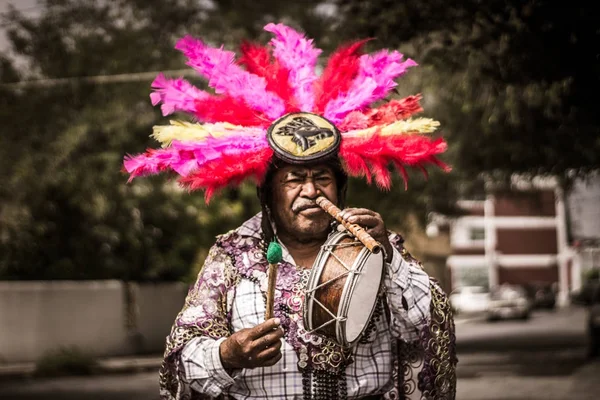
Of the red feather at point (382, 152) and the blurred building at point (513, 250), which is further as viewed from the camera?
the blurred building at point (513, 250)

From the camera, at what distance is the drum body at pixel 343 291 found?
3104 mm

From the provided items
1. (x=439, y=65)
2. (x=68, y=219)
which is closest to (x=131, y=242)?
(x=68, y=219)

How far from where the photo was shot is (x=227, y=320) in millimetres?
3465

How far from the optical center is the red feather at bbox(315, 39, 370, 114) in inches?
149

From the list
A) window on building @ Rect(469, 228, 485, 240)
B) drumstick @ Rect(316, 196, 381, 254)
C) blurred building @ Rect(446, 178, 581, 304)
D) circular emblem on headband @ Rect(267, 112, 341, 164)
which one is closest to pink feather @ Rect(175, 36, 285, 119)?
circular emblem on headband @ Rect(267, 112, 341, 164)

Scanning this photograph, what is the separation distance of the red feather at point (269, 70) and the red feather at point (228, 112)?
5.5 inches

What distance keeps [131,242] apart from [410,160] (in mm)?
17814

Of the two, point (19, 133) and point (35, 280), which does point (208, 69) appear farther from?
point (35, 280)

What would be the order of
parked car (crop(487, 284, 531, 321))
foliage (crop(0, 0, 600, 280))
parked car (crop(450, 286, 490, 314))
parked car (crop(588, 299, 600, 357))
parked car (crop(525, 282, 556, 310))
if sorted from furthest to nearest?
1. parked car (crop(525, 282, 556, 310))
2. parked car (crop(450, 286, 490, 314))
3. parked car (crop(487, 284, 531, 321))
4. parked car (crop(588, 299, 600, 357))
5. foliage (crop(0, 0, 600, 280))

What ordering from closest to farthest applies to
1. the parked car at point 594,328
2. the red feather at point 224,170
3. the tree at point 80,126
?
the red feather at point 224,170 → the parked car at point 594,328 → the tree at point 80,126

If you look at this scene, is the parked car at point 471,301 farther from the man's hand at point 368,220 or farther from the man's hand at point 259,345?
the man's hand at point 259,345

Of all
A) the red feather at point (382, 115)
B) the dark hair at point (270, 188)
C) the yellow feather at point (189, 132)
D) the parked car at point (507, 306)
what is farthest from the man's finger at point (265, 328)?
the parked car at point (507, 306)

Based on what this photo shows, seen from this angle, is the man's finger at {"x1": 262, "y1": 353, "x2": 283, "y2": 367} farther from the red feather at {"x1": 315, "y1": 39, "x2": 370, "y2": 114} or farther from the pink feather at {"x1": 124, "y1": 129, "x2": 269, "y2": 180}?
the red feather at {"x1": 315, "y1": 39, "x2": 370, "y2": 114}

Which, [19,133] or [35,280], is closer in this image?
[19,133]
